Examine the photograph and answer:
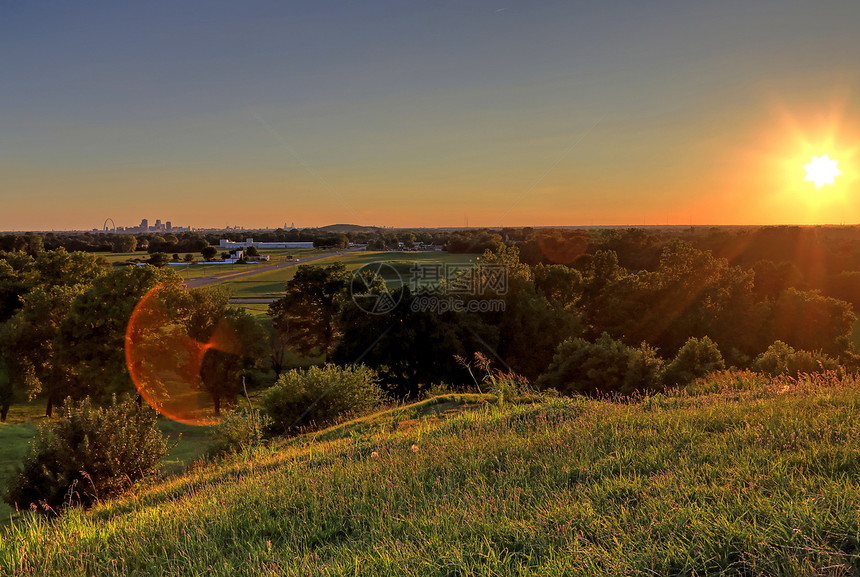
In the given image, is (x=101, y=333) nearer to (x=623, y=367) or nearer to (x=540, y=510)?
(x=623, y=367)

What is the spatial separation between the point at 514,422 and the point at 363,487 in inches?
163

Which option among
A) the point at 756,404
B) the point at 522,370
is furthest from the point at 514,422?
the point at 522,370

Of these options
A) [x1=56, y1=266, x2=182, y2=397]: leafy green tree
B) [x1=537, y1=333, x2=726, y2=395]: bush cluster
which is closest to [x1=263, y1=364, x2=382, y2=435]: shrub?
[x1=537, y1=333, x2=726, y2=395]: bush cluster

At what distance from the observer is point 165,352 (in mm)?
30500

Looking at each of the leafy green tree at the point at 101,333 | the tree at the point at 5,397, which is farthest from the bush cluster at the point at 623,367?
the tree at the point at 5,397

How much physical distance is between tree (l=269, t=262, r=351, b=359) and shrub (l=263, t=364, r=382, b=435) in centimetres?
2120

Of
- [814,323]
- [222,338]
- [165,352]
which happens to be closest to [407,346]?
[165,352]

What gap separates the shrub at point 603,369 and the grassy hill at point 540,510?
40.8 ft

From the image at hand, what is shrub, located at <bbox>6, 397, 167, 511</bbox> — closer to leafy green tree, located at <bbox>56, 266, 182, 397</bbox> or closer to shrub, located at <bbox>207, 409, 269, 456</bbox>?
shrub, located at <bbox>207, 409, 269, 456</bbox>

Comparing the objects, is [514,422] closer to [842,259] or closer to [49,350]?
[49,350]

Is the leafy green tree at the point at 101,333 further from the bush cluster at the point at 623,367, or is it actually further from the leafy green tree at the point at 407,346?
the bush cluster at the point at 623,367

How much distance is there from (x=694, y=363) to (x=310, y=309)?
3235 cm

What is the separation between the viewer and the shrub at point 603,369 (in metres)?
19.5

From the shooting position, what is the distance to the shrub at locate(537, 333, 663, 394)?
1952 centimetres
